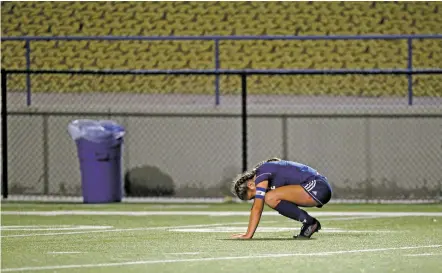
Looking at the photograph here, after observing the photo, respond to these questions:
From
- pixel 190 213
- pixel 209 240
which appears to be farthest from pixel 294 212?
pixel 190 213

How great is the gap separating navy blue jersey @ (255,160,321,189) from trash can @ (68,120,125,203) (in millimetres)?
6967

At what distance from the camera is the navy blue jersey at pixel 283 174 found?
1380 centimetres

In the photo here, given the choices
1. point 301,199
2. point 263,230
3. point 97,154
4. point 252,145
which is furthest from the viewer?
point 252,145

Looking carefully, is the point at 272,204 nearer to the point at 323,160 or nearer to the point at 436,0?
the point at 323,160

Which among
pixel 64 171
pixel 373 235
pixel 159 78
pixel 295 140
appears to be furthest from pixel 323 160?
pixel 159 78

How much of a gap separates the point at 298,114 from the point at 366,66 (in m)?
7.90

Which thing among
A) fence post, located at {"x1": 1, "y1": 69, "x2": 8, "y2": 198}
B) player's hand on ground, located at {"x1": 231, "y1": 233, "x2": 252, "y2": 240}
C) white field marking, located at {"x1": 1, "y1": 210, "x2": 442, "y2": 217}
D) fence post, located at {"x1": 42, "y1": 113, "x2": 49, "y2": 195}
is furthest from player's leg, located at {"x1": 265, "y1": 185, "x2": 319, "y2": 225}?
fence post, located at {"x1": 42, "y1": 113, "x2": 49, "y2": 195}

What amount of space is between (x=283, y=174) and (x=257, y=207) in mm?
762

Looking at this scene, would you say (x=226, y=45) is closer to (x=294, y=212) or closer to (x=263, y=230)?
(x=263, y=230)

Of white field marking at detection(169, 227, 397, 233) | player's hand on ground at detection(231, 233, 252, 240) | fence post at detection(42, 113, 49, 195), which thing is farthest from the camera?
fence post at detection(42, 113, 49, 195)

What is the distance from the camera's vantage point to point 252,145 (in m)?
21.8

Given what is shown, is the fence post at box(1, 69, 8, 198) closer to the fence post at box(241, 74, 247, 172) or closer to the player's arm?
the fence post at box(241, 74, 247, 172)

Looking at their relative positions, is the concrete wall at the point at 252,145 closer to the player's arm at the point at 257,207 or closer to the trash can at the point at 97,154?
the trash can at the point at 97,154

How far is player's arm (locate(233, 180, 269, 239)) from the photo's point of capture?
43.9ft
